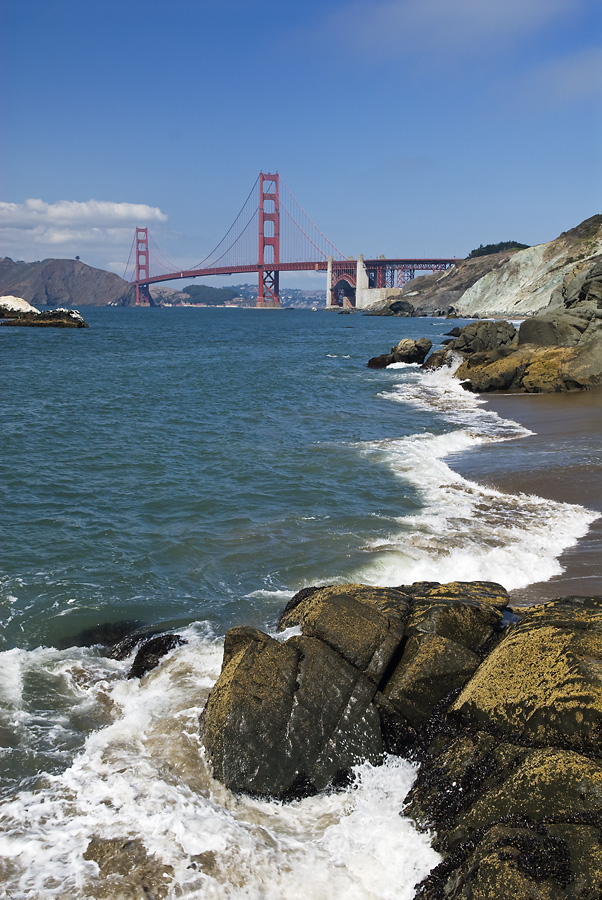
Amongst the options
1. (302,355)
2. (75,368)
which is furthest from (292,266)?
(75,368)

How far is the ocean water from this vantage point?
10.2 feet

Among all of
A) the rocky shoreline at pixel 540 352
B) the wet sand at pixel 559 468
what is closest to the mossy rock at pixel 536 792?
the wet sand at pixel 559 468

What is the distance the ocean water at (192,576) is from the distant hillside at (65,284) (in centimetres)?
15297

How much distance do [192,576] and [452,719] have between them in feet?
12.1

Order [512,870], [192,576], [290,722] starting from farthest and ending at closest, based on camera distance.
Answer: [192,576] < [290,722] < [512,870]

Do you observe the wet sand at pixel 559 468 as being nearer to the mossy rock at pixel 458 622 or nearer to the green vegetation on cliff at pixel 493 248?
the mossy rock at pixel 458 622

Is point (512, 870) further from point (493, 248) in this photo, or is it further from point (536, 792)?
point (493, 248)

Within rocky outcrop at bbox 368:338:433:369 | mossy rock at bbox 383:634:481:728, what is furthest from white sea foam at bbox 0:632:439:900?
rocky outcrop at bbox 368:338:433:369

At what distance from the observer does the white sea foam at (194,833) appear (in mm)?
2957

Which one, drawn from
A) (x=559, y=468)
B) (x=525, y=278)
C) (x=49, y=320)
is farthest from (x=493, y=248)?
(x=559, y=468)

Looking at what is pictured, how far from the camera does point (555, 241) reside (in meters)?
65.4

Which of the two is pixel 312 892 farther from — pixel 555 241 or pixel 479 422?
pixel 555 241

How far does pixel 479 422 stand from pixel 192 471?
6735mm

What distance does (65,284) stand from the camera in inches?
6521
